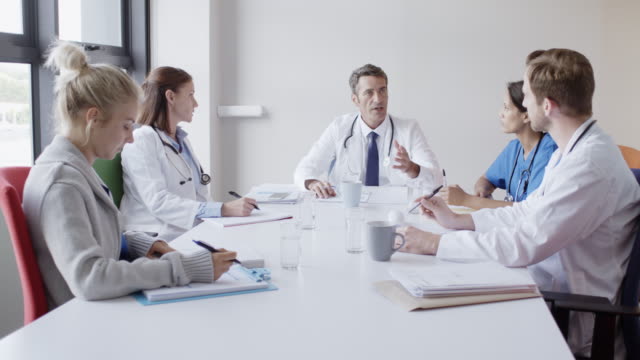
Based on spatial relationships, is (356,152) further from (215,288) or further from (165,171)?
(215,288)

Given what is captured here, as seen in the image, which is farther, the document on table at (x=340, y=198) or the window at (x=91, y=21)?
the window at (x=91, y=21)

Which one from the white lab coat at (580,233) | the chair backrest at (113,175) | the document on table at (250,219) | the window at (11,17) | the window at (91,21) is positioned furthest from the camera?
the window at (91,21)

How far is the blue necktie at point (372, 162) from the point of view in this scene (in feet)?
10.1

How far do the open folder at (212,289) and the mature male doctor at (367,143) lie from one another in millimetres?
1800

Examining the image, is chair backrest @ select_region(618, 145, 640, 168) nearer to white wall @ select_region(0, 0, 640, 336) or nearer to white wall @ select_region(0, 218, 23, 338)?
white wall @ select_region(0, 0, 640, 336)

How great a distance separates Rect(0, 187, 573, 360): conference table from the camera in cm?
95

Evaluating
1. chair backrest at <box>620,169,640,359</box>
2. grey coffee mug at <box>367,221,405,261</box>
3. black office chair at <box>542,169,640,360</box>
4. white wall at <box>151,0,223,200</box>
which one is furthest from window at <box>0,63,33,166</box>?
chair backrest at <box>620,169,640,359</box>

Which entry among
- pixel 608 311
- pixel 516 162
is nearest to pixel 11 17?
pixel 516 162

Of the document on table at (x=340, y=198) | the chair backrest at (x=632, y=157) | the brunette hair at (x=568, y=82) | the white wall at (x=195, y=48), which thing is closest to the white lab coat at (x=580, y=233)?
the brunette hair at (x=568, y=82)

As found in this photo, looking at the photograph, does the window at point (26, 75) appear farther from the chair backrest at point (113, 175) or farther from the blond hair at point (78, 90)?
the blond hair at point (78, 90)

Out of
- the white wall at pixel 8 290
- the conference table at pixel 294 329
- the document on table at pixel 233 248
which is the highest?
the document on table at pixel 233 248

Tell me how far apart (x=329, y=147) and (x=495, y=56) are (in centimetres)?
154

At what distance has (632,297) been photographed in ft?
5.04

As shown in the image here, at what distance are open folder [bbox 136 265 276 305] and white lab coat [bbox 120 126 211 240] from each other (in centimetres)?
95
